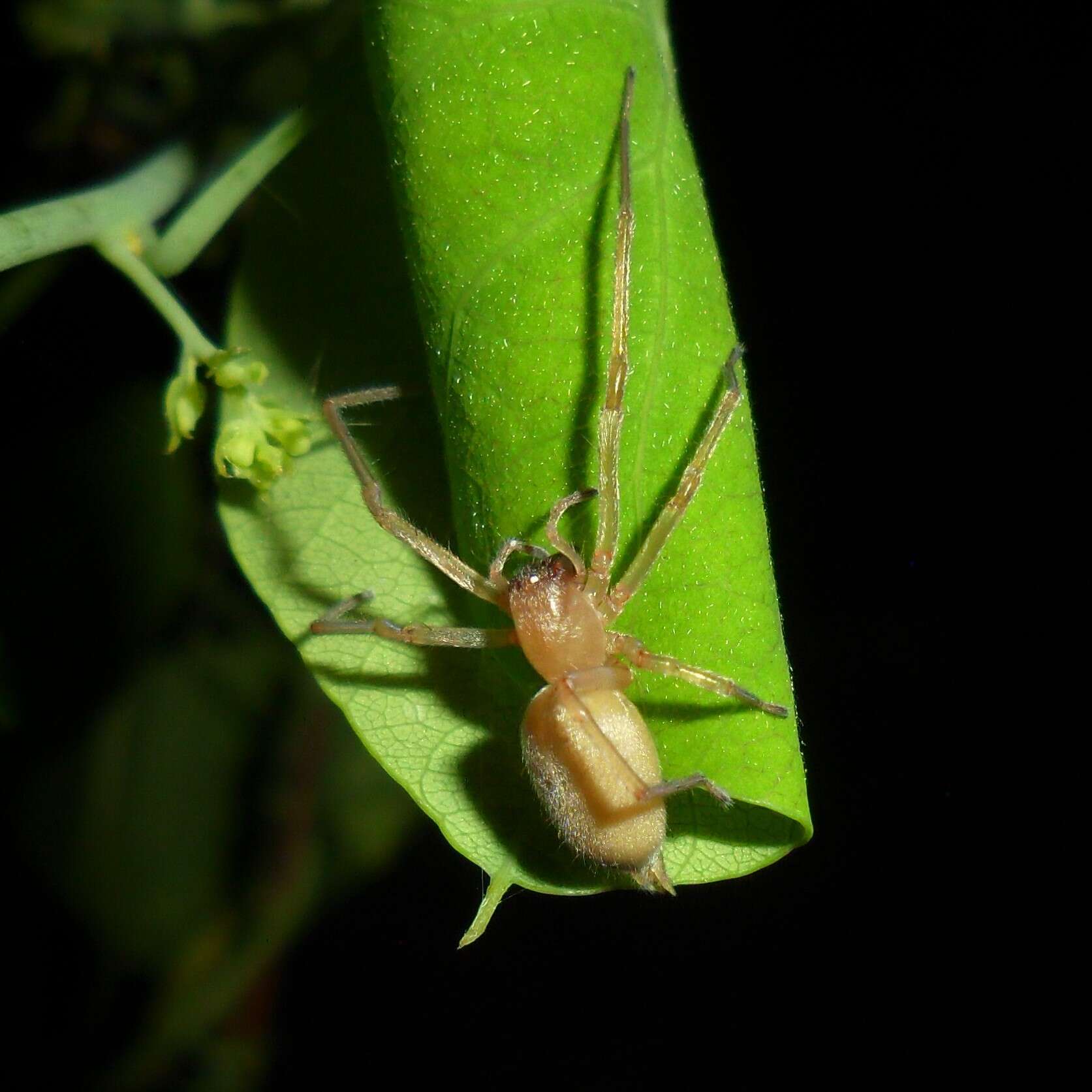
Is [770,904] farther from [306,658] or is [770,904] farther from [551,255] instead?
[551,255]

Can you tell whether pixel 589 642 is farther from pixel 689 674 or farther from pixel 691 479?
pixel 691 479

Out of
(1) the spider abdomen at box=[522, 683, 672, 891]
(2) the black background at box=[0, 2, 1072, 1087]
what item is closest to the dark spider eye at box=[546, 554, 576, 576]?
(1) the spider abdomen at box=[522, 683, 672, 891]

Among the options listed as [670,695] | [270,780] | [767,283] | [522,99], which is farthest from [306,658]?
[270,780]

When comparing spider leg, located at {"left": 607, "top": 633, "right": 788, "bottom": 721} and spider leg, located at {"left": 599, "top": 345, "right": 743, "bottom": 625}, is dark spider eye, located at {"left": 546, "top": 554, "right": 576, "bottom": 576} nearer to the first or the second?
spider leg, located at {"left": 607, "top": 633, "right": 788, "bottom": 721}

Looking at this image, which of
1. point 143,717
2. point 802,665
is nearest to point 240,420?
point 802,665

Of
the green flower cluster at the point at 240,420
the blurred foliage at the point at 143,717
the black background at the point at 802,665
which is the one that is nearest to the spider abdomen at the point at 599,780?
the green flower cluster at the point at 240,420

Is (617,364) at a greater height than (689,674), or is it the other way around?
(617,364)
